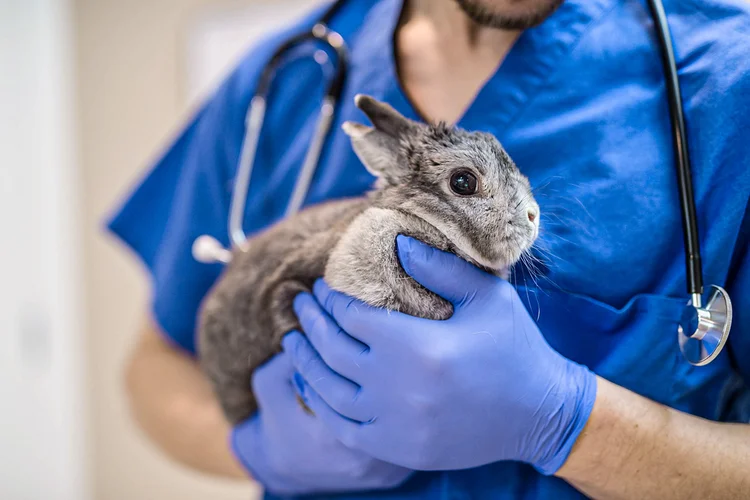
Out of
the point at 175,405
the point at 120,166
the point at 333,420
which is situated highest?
A: the point at 120,166

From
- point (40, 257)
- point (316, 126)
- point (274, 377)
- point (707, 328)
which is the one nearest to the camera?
point (707, 328)

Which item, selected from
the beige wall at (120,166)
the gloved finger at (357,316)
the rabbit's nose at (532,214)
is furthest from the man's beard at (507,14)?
the beige wall at (120,166)

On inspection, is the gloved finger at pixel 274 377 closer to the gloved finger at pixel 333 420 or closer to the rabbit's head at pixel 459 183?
the gloved finger at pixel 333 420

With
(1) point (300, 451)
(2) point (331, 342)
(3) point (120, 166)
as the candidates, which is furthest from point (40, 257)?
(2) point (331, 342)

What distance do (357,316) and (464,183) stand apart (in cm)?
24

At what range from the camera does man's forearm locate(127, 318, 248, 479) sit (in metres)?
1.23

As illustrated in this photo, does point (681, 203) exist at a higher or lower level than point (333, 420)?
higher

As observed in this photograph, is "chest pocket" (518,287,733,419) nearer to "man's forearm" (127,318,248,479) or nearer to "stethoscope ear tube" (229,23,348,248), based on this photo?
"stethoscope ear tube" (229,23,348,248)

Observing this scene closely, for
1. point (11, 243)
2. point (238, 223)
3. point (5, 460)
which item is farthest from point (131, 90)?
point (238, 223)

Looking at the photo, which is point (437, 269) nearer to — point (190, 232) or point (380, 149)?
point (380, 149)

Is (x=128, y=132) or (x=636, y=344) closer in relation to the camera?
(x=636, y=344)

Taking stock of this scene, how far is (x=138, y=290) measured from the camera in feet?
8.54

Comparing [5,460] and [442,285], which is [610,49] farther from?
[5,460]

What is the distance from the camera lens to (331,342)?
794mm
